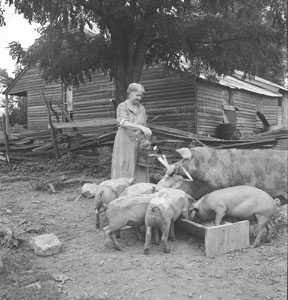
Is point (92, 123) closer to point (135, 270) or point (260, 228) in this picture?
point (260, 228)

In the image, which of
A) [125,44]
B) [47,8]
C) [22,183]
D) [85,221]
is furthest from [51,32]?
[85,221]

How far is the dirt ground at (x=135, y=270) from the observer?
123 inches

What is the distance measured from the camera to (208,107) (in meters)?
16.2

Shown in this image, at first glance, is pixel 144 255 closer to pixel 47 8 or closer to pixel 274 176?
pixel 274 176

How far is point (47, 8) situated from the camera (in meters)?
8.65

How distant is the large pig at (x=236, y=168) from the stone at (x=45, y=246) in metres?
1.71

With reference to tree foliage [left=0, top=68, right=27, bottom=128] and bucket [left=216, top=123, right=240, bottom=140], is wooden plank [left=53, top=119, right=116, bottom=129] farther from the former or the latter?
tree foliage [left=0, top=68, right=27, bottom=128]

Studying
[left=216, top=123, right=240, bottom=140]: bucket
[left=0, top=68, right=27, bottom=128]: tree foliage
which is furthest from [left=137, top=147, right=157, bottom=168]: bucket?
[left=0, top=68, right=27, bottom=128]: tree foliage

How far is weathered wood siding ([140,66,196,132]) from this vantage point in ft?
51.0

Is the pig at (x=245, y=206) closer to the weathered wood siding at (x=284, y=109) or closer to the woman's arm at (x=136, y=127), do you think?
the woman's arm at (x=136, y=127)

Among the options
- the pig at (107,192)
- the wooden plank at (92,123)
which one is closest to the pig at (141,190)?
the pig at (107,192)

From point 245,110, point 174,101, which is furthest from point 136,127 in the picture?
point 245,110

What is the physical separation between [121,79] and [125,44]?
1.06 m

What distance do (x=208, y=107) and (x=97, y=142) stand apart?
24.6 feet
